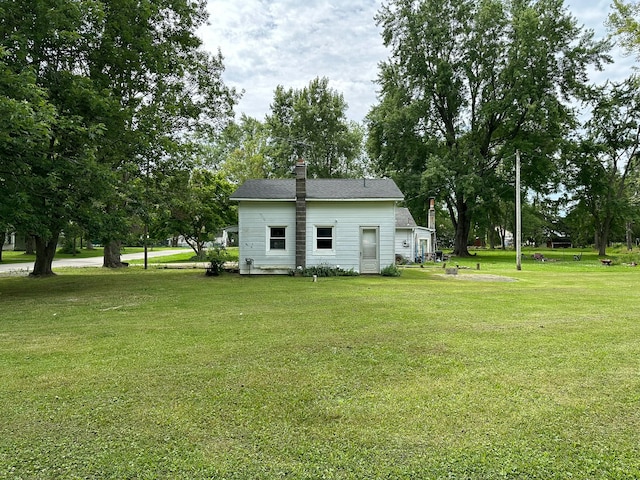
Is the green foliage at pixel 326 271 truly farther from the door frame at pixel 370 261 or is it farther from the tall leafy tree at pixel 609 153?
the tall leafy tree at pixel 609 153

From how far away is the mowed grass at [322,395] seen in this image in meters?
2.59

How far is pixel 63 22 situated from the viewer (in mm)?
10148

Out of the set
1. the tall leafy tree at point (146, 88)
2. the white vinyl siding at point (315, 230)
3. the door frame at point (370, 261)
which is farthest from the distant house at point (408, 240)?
the tall leafy tree at point (146, 88)

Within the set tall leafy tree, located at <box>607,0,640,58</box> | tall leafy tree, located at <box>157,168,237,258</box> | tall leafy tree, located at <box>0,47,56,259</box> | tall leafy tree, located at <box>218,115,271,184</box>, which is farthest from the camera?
tall leafy tree, located at <box>218,115,271,184</box>

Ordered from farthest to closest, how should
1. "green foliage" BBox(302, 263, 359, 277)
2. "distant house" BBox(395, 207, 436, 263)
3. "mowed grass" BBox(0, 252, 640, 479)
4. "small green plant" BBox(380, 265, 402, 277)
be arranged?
"distant house" BBox(395, 207, 436, 263)
"small green plant" BBox(380, 265, 402, 277)
"green foliage" BBox(302, 263, 359, 277)
"mowed grass" BBox(0, 252, 640, 479)

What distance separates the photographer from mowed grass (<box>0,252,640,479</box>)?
2.59m

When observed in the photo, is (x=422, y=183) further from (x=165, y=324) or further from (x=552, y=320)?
(x=165, y=324)

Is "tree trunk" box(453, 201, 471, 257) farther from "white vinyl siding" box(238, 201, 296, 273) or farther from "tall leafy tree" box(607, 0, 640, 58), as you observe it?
"white vinyl siding" box(238, 201, 296, 273)

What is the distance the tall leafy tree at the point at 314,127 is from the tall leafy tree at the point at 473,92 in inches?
299

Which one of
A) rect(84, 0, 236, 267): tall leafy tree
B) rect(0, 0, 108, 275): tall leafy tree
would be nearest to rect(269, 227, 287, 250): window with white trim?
rect(84, 0, 236, 267): tall leafy tree

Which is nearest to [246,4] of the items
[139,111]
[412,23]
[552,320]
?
[139,111]

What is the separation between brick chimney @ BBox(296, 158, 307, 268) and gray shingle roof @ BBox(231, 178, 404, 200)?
0.95 ft

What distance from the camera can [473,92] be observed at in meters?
32.4

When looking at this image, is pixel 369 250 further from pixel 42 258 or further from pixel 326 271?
pixel 42 258
